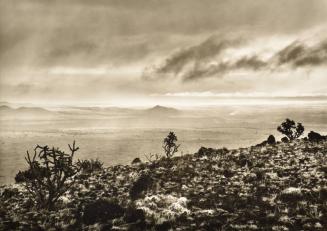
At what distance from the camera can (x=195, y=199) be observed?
63.9 ft

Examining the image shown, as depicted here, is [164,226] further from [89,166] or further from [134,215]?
[89,166]

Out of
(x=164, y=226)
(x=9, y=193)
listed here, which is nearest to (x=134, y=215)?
(x=164, y=226)

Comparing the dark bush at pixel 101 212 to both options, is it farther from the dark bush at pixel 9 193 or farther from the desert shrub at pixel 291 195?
the dark bush at pixel 9 193

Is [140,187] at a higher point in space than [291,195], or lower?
lower

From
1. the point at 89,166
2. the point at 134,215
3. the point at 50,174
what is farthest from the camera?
the point at 89,166

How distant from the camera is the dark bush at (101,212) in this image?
16266 millimetres

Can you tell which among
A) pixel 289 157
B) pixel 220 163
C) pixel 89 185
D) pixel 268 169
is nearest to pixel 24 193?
pixel 89 185

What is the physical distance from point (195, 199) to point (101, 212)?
17.6 feet

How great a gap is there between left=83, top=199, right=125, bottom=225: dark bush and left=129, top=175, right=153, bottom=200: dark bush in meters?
3.78

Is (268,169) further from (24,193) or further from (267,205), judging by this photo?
(24,193)

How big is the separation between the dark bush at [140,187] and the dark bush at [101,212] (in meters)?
3.78

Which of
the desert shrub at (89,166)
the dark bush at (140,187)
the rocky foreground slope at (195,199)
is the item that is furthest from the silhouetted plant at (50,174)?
the desert shrub at (89,166)

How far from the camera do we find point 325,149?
33.4 m

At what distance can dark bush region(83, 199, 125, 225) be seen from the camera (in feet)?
53.4
